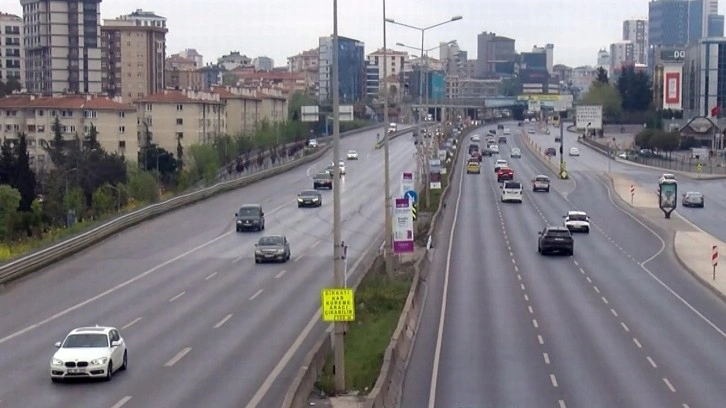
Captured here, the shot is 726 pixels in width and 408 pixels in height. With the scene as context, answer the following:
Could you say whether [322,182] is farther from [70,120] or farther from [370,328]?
[370,328]

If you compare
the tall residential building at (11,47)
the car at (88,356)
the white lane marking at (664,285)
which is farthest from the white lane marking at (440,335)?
the tall residential building at (11,47)

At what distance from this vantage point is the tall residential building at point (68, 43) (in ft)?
529

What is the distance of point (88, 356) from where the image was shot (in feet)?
77.0

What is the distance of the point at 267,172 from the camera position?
93.2 metres

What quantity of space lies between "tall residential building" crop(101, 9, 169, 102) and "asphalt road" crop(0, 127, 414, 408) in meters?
114

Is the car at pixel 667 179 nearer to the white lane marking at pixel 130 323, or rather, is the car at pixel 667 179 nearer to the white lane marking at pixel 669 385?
the white lane marking at pixel 130 323

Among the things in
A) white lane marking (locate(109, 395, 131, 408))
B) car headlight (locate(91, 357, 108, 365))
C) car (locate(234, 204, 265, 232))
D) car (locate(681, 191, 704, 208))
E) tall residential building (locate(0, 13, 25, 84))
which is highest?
tall residential building (locate(0, 13, 25, 84))

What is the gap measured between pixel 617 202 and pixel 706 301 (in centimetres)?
4217

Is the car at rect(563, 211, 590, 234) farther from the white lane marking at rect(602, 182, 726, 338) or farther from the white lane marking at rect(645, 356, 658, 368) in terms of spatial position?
the white lane marking at rect(645, 356, 658, 368)

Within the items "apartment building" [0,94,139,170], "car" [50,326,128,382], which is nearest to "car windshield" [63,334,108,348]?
"car" [50,326,128,382]

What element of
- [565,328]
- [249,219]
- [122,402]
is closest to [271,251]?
[249,219]

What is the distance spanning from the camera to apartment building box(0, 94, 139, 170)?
400 feet

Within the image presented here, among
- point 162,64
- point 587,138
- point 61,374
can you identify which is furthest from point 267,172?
point 162,64

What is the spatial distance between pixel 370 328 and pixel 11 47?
6739 inches
